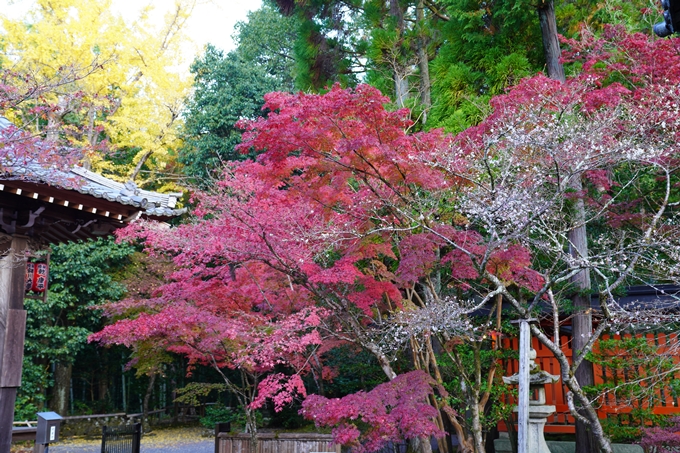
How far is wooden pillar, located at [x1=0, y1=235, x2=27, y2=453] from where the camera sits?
5127 millimetres

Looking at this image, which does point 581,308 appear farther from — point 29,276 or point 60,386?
point 60,386

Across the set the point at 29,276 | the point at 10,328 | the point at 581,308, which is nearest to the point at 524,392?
the point at 581,308

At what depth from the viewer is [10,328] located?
5.17 meters

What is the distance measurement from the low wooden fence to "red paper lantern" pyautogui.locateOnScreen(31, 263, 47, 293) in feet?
12.9

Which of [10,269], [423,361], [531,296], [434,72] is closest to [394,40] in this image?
[434,72]

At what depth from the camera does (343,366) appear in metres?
9.77

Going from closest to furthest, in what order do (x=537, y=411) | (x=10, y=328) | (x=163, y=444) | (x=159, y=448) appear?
(x=10, y=328), (x=537, y=411), (x=159, y=448), (x=163, y=444)

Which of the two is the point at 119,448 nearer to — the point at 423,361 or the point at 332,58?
the point at 423,361

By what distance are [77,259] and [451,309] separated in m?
9.58

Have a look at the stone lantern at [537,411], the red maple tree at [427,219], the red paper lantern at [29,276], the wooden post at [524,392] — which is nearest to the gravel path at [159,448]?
the red maple tree at [427,219]

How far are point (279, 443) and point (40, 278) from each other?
4.15 m

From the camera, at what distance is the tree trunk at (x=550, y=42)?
898 centimetres

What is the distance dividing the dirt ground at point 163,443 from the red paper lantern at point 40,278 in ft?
21.7

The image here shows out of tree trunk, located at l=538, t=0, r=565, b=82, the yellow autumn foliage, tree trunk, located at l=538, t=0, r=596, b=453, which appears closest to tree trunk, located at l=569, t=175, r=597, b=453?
tree trunk, located at l=538, t=0, r=596, b=453
